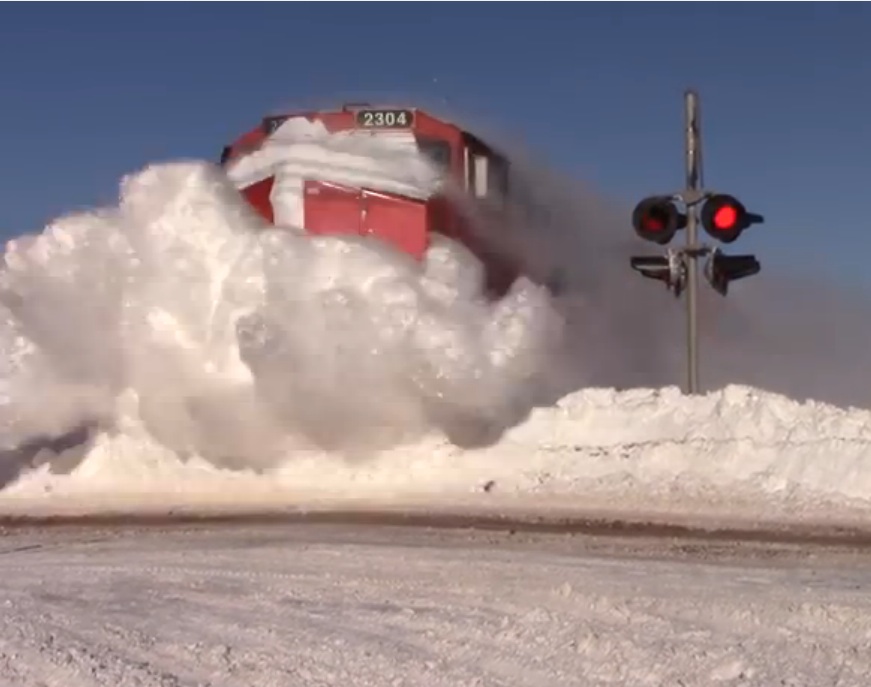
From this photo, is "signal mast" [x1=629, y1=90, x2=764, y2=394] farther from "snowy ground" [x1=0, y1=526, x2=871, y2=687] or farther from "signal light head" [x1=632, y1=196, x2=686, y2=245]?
"snowy ground" [x1=0, y1=526, x2=871, y2=687]

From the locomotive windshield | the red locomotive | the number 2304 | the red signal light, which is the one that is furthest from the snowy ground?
the number 2304

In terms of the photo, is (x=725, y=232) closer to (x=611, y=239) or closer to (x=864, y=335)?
(x=611, y=239)

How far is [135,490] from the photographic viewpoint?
16328 mm

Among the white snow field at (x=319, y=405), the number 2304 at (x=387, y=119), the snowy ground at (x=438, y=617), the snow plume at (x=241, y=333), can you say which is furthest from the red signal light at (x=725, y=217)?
the snowy ground at (x=438, y=617)

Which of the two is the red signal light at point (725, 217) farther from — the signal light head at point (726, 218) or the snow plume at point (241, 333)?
the snow plume at point (241, 333)

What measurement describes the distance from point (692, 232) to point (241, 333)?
4930 millimetres

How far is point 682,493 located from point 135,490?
608 centimetres

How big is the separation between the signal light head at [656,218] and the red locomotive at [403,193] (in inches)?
80.2

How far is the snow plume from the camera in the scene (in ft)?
50.6

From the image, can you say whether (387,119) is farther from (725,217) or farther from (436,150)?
(725,217)

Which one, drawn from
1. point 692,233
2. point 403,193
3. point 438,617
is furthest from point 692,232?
point 438,617

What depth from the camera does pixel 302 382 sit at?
15594 millimetres

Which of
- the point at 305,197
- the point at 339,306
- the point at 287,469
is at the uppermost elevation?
the point at 305,197

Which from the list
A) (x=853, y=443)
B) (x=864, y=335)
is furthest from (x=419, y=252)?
(x=864, y=335)
